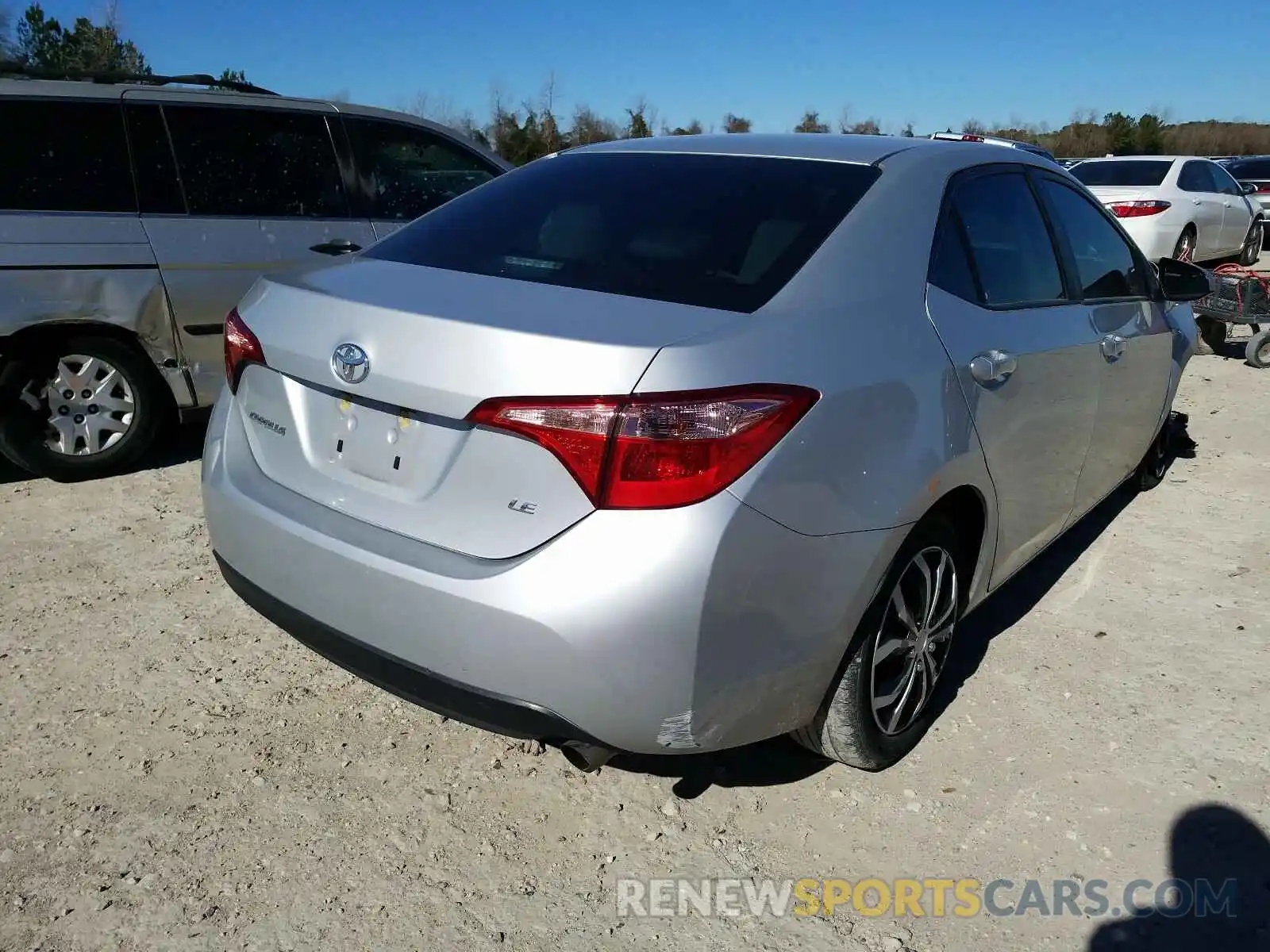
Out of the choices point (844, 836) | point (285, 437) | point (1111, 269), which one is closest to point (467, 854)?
point (844, 836)

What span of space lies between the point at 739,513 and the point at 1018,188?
79.3 inches

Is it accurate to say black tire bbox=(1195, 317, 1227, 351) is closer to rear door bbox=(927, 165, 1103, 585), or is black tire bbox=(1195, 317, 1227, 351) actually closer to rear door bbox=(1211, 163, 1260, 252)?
rear door bbox=(1211, 163, 1260, 252)

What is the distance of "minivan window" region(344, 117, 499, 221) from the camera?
5.50 m

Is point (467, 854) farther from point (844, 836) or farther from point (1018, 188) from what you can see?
point (1018, 188)

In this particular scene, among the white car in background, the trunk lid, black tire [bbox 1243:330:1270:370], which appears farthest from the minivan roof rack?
the white car in background

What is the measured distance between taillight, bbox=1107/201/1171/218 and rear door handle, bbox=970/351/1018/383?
10.2m

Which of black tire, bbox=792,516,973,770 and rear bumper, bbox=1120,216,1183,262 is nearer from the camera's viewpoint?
black tire, bbox=792,516,973,770

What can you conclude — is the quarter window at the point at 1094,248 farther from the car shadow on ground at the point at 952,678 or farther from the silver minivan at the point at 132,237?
the silver minivan at the point at 132,237

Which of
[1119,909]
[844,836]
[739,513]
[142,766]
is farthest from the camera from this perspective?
[142,766]

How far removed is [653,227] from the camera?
254 centimetres

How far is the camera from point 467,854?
2387 mm

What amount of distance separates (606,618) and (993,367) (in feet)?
4.52

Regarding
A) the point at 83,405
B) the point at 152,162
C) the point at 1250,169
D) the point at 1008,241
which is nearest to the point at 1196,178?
the point at 1250,169

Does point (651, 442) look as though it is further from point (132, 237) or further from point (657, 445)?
point (132, 237)
